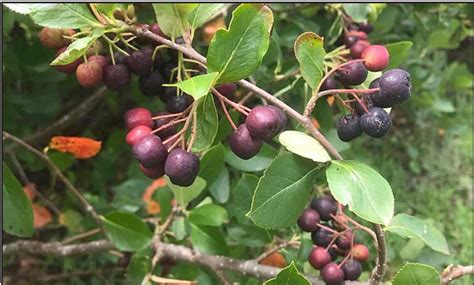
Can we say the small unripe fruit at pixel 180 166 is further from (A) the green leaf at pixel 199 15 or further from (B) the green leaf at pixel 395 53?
(B) the green leaf at pixel 395 53

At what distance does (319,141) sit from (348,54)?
36 cm

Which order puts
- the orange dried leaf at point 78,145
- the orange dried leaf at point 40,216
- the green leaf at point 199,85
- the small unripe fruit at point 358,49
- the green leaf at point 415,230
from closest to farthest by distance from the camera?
1. the green leaf at point 199,85
2. the green leaf at point 415,230
3. the small unripe fruit at point 358,49
4. the orange dried leaf at point 78,145
5. the orange dried leaf at point 40,216

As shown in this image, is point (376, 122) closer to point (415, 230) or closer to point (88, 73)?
point (415, 230)

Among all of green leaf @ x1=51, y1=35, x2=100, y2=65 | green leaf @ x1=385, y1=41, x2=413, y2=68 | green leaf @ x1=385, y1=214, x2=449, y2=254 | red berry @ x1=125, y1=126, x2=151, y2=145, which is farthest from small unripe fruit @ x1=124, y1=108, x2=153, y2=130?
green leaf @ x1=385, y1=41, x2=413, y2=68

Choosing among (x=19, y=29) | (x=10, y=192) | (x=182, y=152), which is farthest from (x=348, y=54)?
(x=19, y=29)

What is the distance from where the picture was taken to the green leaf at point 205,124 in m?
0.87

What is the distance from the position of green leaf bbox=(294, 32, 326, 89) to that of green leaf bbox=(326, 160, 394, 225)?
115 millimetres

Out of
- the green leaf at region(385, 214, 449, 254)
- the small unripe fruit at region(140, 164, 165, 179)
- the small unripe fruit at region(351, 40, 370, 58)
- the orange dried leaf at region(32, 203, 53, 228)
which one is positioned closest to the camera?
the small unripe fruit at region(140, 164, 165, 179)

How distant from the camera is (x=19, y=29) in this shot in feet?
4.96

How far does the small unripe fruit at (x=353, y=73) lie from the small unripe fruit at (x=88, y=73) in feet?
1.08

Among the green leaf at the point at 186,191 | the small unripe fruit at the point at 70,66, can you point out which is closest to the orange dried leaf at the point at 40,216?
the green leaf at the point at 186,191

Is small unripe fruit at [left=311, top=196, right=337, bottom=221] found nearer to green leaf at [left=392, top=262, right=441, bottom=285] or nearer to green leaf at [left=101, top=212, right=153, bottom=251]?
green leaf at [left=392, top=262, right=441, bottom=285]

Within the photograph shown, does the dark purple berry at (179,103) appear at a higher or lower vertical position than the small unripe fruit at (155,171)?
higher

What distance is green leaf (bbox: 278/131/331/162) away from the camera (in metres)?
0.86
